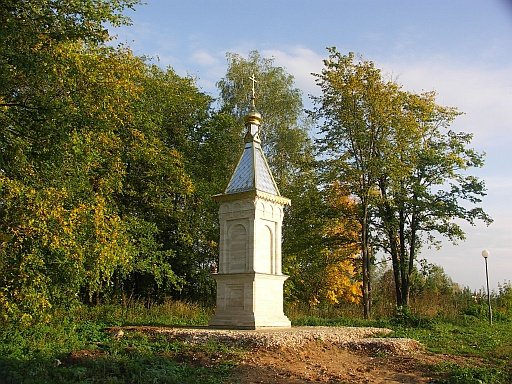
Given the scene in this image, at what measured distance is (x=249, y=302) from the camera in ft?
41.1

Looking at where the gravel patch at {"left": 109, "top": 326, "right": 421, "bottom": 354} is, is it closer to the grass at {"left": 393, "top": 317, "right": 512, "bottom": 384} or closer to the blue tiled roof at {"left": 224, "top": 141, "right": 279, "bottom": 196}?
the grass at {"left": 393, "top": 317, "right": 512, "bottom": 384}

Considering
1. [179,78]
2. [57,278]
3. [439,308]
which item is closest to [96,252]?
[57,278]

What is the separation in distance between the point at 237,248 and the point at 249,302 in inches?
56.4

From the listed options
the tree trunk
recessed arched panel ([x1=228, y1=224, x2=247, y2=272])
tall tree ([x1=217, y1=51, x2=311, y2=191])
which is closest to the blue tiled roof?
recessed arched panel ([x1=228, y1=224, x2=247, y2=272])

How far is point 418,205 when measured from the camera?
20766 mm

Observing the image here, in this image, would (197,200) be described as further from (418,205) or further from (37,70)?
(37,70)

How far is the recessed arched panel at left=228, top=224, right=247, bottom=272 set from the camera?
43.1ft

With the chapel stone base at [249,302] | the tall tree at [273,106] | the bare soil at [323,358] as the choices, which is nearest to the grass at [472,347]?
the bare soil at [323,358]

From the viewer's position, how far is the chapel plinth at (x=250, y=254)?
12.7 metres

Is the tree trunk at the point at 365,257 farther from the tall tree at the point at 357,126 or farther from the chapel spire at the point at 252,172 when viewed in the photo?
the chapel spire at the point at 252,172

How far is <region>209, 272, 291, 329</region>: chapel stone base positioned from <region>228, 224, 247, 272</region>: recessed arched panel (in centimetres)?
29

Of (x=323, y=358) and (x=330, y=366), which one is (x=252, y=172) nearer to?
(x=323, y=358)

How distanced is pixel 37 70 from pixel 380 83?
47.2ft

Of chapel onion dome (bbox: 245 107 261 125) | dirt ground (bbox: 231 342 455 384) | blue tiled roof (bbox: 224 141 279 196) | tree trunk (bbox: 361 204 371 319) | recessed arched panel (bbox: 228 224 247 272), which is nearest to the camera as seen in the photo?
dirt ground (bbox: 231 342 455 384)
